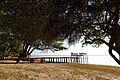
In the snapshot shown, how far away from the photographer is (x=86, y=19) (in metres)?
14.3

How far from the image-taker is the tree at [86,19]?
12.7 m

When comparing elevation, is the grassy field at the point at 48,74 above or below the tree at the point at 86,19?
below

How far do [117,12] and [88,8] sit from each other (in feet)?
6.84

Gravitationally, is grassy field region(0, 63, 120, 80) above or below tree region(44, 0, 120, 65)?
below

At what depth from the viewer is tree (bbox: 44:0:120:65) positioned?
12656mm

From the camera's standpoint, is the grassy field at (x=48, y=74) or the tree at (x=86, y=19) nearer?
the tree at (x=86, y=19)

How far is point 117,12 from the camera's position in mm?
14289

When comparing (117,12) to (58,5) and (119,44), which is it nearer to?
(119,44)

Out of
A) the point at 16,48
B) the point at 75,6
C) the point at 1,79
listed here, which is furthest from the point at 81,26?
the point at 16,48

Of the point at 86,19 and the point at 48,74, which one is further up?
the point at 86,19

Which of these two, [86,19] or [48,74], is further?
[48,74]

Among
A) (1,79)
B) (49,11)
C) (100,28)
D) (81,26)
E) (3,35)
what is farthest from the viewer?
(3,35)

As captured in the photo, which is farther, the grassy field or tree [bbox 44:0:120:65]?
the grassy field

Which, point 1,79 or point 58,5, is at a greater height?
point 58,5
